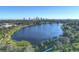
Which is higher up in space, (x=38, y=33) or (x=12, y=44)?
(x=38, y=33)

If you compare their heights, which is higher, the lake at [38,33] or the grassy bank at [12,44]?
the lake at [38,33]

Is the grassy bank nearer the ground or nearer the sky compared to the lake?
nearer the ground
